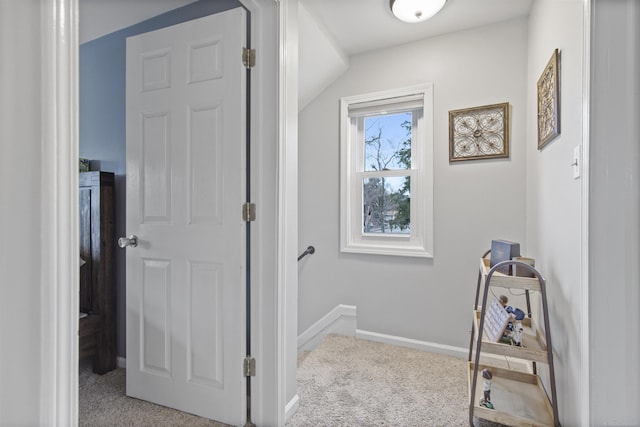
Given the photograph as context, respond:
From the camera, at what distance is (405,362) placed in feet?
6.98

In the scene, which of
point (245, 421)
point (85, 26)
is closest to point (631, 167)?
point (245, 421)

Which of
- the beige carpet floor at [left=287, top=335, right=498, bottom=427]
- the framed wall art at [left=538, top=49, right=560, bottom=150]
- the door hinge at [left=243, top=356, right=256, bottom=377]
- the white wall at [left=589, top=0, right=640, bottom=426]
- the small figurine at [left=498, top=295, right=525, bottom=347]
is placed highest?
the framed wall art at [left=538, top=49, right=560, bottom=150]

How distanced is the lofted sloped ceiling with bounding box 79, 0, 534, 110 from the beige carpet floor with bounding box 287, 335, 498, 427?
212 cm

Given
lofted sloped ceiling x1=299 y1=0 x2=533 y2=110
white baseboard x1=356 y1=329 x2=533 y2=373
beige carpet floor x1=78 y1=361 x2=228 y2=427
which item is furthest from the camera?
white baseboard x1=356 y1=329 x2=533 y2=373

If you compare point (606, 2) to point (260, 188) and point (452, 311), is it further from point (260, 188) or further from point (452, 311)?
point (452, 311)

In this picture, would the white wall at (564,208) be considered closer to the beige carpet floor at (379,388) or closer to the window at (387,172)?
the beige carpet floor at (379,388)

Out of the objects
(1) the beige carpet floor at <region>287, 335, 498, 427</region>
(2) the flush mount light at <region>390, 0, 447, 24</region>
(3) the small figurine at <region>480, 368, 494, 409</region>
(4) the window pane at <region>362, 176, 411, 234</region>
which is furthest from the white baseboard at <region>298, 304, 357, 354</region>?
(2) the flush mount light at <region>390, 0, 447, 24</region>

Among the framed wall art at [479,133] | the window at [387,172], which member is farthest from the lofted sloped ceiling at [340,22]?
the framed wall art at [479,133]

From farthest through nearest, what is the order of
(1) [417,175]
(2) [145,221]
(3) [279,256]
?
(1) [417,175] → (2) [145,221] → (3) [279,256]

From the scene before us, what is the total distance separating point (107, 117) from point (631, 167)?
8.62 ft

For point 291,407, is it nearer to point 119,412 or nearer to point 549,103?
point 119,412

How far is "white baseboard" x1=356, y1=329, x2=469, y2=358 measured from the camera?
222cm
